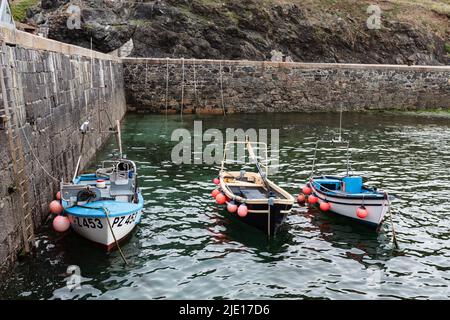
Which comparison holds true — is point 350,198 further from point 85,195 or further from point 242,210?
point 85,195

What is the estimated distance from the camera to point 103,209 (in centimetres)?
954

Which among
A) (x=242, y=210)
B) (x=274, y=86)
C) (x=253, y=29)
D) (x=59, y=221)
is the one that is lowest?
(x=242, y=210)

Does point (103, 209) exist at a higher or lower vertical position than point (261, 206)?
higher

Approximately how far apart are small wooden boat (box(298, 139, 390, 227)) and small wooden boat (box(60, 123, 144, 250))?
4720 mm

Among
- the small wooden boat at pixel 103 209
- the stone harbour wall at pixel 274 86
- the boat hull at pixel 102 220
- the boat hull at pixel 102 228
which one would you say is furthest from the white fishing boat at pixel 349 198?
the stone harbour wall at pixel 274 86

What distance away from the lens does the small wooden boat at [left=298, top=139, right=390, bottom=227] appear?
1138 centimetres

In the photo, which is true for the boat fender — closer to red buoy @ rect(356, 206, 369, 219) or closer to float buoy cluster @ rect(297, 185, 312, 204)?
float buoy cluster @ rect(297, 185, 312, 204)

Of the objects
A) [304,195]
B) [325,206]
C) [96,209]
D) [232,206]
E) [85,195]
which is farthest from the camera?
[304,195]

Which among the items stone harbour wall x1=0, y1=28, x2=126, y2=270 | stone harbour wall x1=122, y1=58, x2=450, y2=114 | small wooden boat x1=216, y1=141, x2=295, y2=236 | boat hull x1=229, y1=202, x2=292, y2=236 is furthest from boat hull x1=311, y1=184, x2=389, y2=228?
stone harbour wall x1=122, y1=58, x2=450, y2=114

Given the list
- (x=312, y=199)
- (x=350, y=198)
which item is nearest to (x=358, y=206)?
(x=350, y=198)

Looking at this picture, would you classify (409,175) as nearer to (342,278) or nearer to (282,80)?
(342,278)

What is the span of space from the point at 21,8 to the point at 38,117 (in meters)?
33.9

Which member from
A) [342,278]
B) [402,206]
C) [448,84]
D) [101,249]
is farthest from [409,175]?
[448,84]

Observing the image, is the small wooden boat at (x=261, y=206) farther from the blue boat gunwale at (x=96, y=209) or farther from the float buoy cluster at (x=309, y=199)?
the blue boat gunwale at (x=96, y=209)
